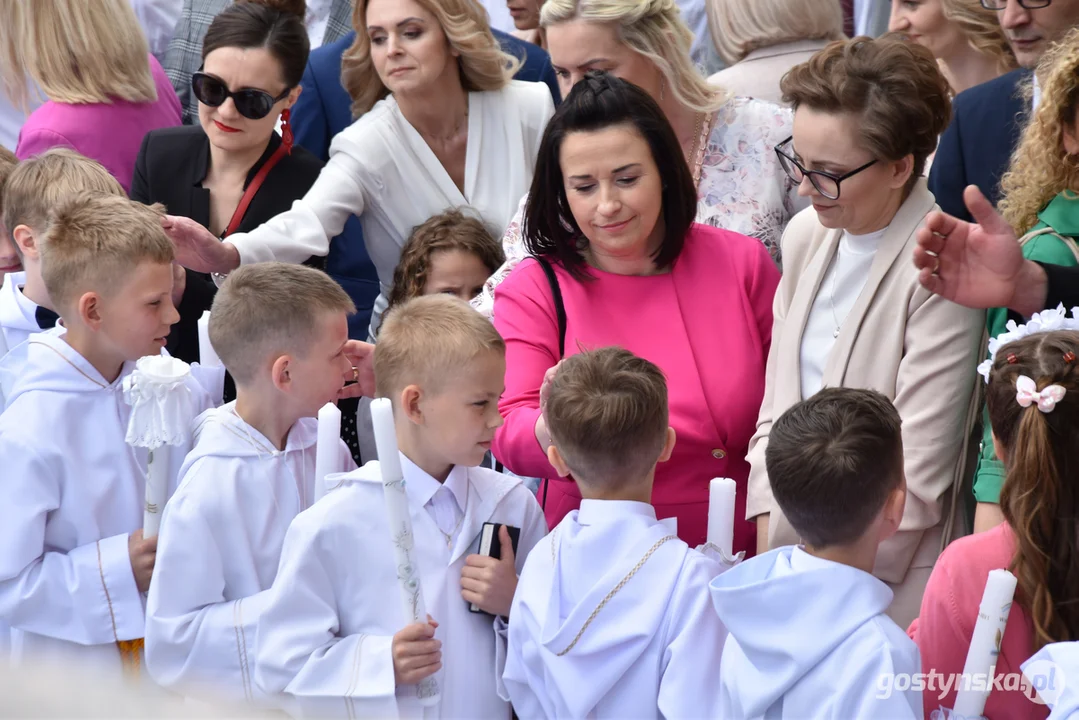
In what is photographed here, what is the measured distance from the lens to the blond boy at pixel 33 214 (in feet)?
11.0

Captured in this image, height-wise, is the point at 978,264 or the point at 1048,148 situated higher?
the point at 1048,148

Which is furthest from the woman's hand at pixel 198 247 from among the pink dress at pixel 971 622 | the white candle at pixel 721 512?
the pink dress at pixel 971 622

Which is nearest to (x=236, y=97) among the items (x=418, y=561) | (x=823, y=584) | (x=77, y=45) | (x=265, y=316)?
(x=77, y=45)

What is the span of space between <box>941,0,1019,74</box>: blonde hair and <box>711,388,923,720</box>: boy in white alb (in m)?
1.90

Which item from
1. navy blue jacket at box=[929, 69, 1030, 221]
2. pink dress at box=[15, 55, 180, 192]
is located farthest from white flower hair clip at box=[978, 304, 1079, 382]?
pink dress at box=[15, 55, 180, 192]

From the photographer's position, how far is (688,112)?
3436mm

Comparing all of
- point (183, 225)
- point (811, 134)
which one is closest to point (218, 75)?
point (183, 225)

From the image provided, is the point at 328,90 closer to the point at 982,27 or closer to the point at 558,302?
the point at 558,302

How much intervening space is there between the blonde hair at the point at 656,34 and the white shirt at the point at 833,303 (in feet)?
2.65

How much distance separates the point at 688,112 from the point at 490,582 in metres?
1.56

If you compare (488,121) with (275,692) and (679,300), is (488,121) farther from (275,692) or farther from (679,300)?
(275,692)

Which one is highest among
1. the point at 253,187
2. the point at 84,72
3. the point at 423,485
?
the point at 84,72

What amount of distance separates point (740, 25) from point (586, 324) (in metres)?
1.55

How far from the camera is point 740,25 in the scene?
3918 millimetres
